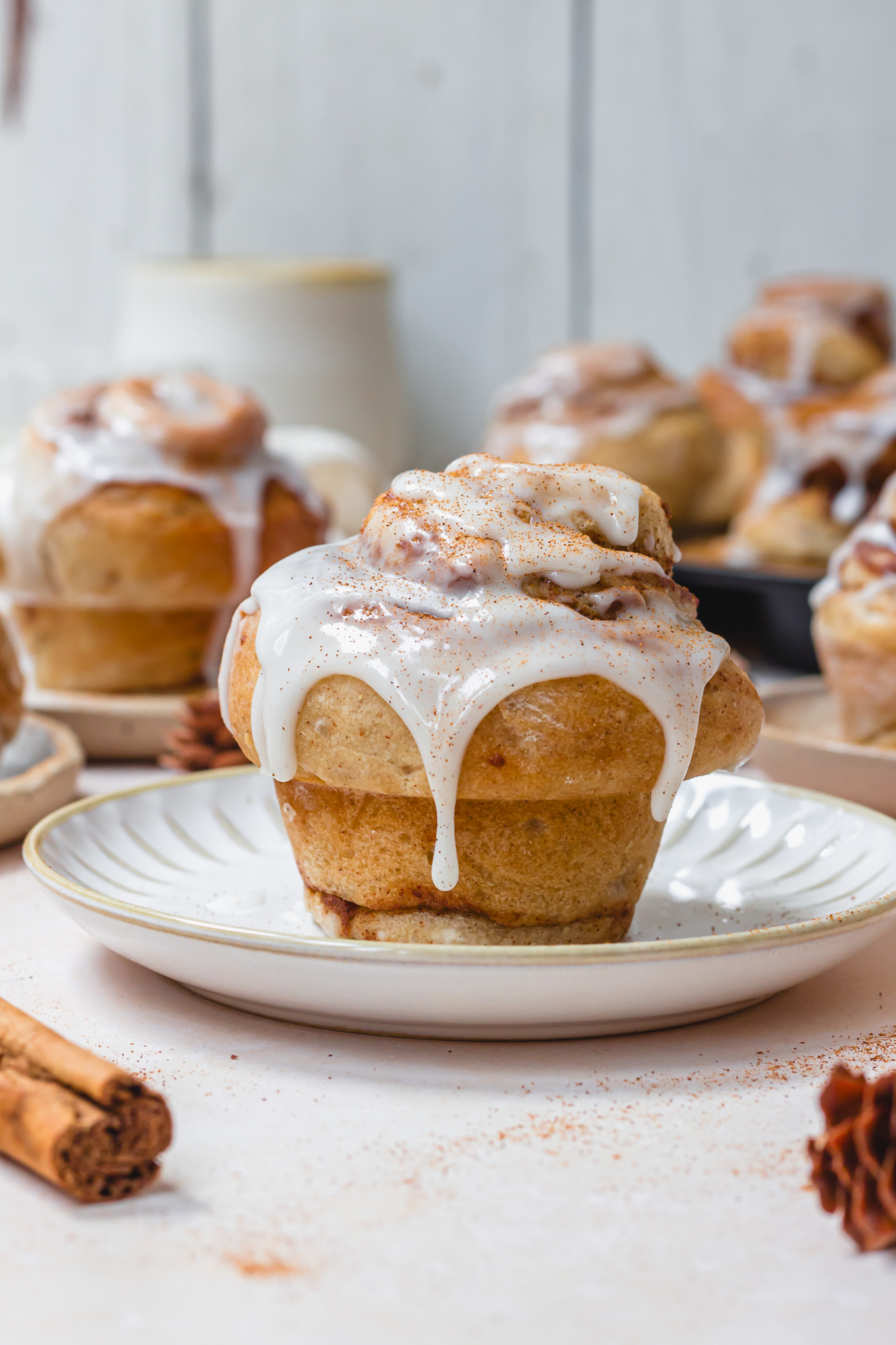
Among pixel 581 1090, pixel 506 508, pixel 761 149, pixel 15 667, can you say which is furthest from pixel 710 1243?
pixel 761 149

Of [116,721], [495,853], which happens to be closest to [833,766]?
[495,853]

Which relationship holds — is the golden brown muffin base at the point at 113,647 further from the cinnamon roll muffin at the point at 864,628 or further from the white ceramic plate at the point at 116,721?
the cinnamon roll muffin at the point at 864,628

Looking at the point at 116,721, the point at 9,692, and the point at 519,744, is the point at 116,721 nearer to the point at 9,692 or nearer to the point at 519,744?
the point at 9,692

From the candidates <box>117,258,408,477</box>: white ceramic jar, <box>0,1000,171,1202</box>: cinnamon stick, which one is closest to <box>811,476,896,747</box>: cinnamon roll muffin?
<box>0,1000,171,1202</box>: cinnamon stick

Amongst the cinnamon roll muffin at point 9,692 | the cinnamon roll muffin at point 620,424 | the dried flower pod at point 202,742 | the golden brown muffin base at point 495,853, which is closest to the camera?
the golden brown muffin base at point 495,853

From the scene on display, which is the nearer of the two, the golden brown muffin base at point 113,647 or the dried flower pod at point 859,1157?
the dried flower pod at point 859,1157

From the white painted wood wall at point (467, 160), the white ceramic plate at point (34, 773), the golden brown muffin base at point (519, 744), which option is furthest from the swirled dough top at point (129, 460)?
the white painted wood wall at point (467, 160)
